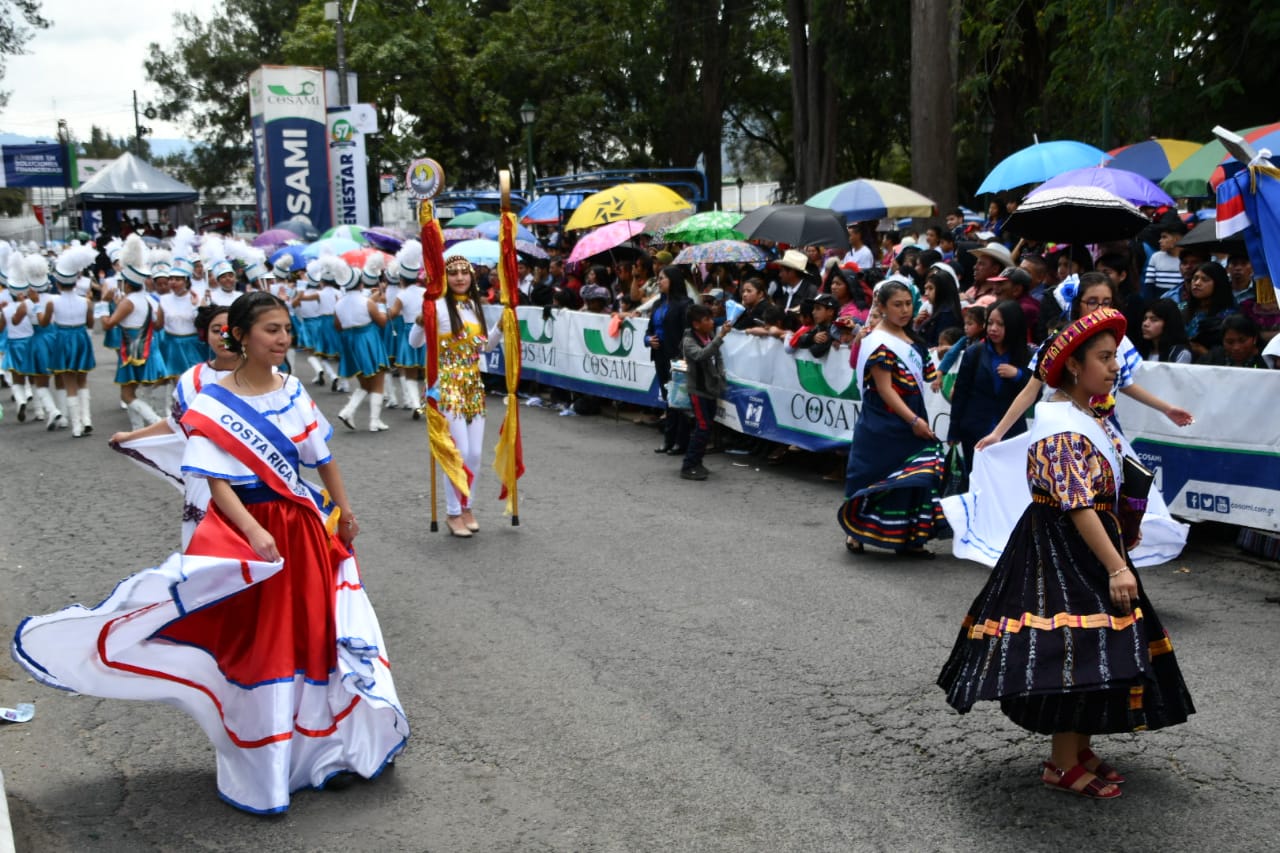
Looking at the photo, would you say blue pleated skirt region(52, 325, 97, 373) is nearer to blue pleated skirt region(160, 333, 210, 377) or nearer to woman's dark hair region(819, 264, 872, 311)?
blue pleated skirt region(160, 333, 210, 377)

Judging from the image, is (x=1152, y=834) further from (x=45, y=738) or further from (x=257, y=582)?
(x=45, y=738)

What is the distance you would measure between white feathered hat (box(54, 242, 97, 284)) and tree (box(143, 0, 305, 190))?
37468 mm

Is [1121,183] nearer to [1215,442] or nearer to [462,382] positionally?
[1215,442]

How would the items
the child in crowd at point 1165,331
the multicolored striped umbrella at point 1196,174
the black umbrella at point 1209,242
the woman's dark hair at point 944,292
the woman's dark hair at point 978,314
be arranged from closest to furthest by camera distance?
the woman's dark hair at point 978,314 → the child in crowd at point 1165,331 → the black umbrella at point 1209,242 → the woman's dark hair at point 944,292 → the multicolored striped umbrella at point 1196,174

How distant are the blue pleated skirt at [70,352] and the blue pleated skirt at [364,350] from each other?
2773mm

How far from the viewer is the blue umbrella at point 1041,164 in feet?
40.8

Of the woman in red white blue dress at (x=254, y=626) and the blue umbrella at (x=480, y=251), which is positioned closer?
the woman in red white blue dress at (x=254, y=626)

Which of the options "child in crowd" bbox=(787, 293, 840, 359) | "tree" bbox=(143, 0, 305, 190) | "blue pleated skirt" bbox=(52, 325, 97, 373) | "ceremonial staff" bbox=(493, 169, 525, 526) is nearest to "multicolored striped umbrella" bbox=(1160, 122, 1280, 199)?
"child in crowd" bbox=(787, 293, 840, 359)

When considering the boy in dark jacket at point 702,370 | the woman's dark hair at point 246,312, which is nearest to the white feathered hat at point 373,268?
the boy in dark jacket at point 702,370

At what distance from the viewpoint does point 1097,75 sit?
15617 millimetres

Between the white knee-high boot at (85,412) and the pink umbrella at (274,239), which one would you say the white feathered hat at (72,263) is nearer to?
the white knee-high boot at (85,412)

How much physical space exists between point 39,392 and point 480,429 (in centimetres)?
885

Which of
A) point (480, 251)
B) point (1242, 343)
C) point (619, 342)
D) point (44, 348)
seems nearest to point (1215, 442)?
point (1242, 343)

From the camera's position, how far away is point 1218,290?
8.61 m
